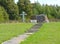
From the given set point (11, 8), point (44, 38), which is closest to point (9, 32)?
point (44, 38)

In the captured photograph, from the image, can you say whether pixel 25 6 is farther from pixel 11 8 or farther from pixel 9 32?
pixel 9 32

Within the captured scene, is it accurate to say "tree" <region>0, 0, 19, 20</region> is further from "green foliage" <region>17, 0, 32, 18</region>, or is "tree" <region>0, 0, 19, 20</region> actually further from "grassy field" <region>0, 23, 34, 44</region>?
"grassy field" <region>0, 23, 34, 44</region>

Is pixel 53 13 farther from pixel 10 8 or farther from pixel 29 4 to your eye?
pixel 10 8

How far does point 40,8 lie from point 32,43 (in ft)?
Answer: 251

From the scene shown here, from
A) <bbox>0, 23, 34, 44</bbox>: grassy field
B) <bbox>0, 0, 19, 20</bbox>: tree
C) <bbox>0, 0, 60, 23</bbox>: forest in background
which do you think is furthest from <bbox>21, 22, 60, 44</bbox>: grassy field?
<bbox>0, 0, 19, 20</bbox>: tree

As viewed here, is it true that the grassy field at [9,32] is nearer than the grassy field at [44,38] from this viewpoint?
No

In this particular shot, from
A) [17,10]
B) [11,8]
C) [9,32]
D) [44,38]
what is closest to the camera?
[44,38]

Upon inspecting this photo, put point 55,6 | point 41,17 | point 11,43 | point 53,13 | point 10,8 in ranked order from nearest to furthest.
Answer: point 11,43, point 41,17, point 10,8, point 53,13, point 55,6

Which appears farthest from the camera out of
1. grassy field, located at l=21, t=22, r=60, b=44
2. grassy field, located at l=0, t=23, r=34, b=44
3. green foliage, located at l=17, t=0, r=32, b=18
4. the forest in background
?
green foliage, located at l=17, t=0, r=32, b=18

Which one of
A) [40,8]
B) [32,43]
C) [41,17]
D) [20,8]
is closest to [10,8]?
[20,8]

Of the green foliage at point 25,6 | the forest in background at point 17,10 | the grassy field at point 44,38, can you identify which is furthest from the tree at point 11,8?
the grassy field at point 44,38

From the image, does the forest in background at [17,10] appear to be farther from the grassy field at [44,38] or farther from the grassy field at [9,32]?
the grassy field at [44,38]

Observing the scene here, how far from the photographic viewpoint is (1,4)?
6831 centimetres

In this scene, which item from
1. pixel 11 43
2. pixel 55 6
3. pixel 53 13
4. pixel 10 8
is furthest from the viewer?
pixel 55 6
